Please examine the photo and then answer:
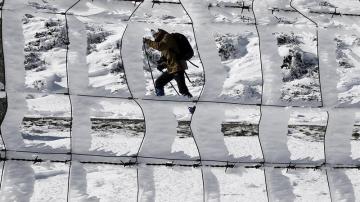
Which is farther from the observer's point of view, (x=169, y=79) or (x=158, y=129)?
(x=169, y=79)

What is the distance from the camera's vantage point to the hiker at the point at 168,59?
341 cm

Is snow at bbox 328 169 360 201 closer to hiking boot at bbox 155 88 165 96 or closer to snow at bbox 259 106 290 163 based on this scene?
snow at bbox 259 106 290 163

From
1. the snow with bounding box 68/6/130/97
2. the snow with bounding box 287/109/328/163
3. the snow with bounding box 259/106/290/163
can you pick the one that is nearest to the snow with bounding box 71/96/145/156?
the snow with bounding box 68/6/130/97

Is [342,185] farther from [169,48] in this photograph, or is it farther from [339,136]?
[169,48]

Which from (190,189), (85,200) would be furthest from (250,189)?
(85,200)

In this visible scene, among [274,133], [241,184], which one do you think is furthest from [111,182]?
[274,133]

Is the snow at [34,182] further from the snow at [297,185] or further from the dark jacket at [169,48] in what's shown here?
the snow at [297,185]

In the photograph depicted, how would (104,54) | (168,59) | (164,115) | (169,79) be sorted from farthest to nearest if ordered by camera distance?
(104,54)
(169,79)
(168,59)
(164,115)

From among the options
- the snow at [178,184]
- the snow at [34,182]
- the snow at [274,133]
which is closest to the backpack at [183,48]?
the snow at [274,133]

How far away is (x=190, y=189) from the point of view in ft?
11.9

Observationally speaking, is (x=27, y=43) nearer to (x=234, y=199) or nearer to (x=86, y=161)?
(x=86, y=161)

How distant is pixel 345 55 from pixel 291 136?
98 centimetres

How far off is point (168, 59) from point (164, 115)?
14.6 inches

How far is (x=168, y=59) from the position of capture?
11.4 feet
